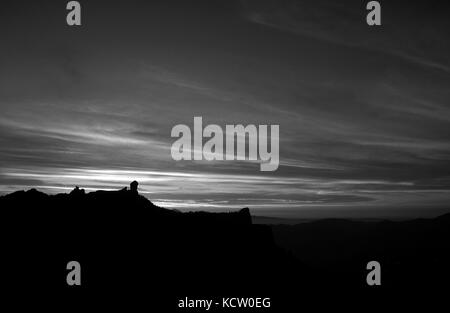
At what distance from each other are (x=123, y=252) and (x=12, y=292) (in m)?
20.9

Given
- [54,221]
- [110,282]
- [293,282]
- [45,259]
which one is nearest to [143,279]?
[110,282]

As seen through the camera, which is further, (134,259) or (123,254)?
(134,259)

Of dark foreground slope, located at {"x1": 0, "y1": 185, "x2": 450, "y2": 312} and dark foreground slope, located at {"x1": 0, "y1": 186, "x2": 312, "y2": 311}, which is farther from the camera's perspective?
dark foreground slope, located at {"x1": 0, "y1": 186, "x2": 312, "y2": 311}

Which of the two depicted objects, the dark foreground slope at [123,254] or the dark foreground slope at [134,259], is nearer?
the dark foreground slope at [134,259]

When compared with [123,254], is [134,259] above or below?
below

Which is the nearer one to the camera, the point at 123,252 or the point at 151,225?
the point at 123,252

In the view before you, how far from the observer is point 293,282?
89.5 metres

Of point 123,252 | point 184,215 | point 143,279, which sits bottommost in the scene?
point 143,279
